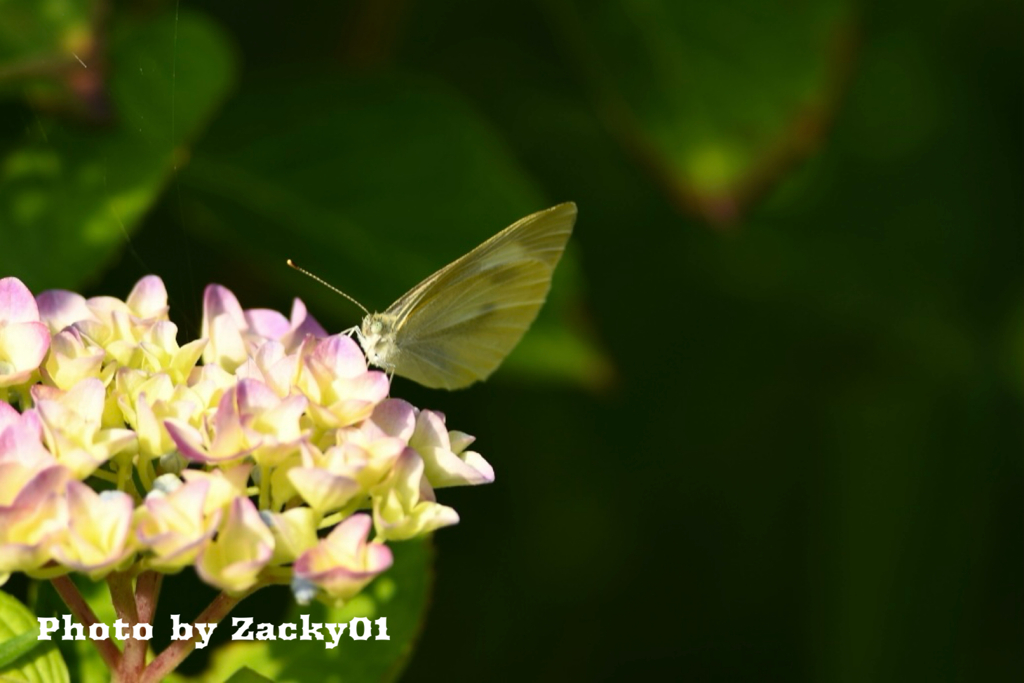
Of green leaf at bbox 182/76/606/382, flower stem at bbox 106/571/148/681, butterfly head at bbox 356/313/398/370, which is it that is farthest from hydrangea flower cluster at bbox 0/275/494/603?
green leaf at bbox 182/76/606/382

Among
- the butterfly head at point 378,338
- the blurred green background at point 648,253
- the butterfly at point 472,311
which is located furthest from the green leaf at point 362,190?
the butterfly head at point 378,338

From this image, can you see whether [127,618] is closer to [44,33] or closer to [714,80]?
[44,33]

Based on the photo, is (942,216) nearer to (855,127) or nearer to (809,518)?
(855,127)

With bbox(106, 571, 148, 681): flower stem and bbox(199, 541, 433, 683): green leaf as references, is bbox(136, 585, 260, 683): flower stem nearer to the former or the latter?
bbox(106, 571, 148, 681): flower stem

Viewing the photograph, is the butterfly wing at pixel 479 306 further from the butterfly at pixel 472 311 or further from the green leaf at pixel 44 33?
the green leaf at pixel 44 33

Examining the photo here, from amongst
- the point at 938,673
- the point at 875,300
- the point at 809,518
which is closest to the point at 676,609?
the point at 809,518

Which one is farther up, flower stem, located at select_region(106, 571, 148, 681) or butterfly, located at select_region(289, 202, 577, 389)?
butterfly, located at select_region(289, 202, 577, 389)

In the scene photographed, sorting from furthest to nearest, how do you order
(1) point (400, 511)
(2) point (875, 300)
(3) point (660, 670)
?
(2) point (875, 300) → (3) point (660, 670) → (1) point (400, 511)
